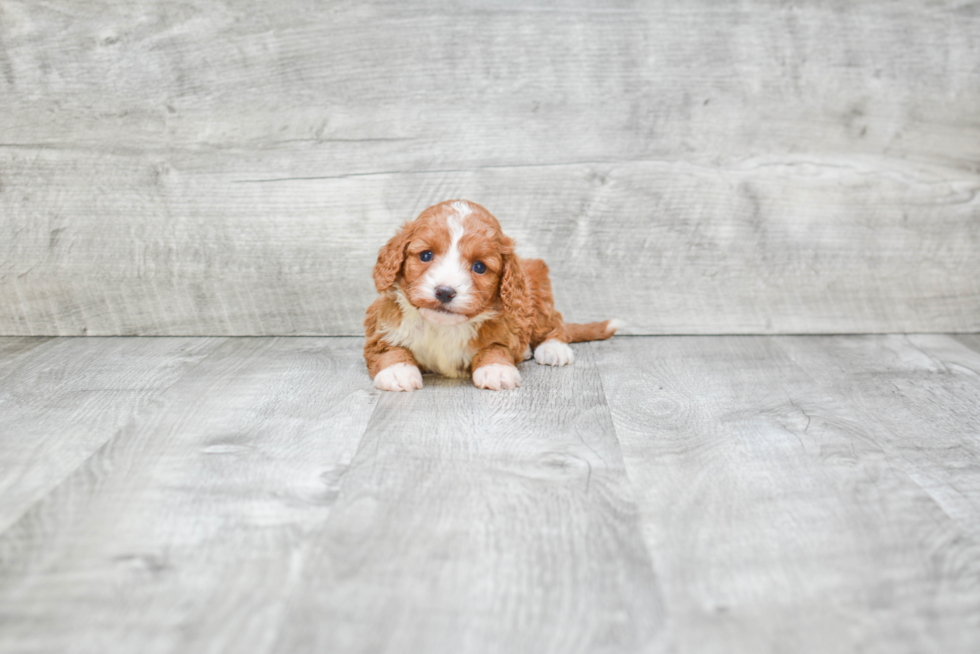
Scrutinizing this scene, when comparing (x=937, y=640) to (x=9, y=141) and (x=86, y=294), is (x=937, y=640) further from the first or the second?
(x=9, y=141)

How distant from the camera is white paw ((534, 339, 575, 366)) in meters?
2.55

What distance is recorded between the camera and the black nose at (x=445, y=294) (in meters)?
2.11

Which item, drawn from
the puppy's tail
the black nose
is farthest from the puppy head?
the puppy's tail

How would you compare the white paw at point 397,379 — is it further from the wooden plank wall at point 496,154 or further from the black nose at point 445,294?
the wooden plank wall at point 496,154

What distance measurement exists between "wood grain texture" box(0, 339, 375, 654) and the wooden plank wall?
0.86 metres

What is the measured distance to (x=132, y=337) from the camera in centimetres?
292

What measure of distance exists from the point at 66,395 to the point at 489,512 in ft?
4.35

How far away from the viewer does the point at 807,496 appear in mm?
1607

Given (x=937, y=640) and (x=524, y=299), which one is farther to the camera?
(x=524, y=299)

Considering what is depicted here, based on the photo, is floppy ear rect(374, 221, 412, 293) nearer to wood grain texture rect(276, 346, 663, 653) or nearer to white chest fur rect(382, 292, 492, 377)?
white chest fur rect(382, 292, 492, 377)

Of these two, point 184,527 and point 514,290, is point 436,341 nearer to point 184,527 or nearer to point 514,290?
point 514,290

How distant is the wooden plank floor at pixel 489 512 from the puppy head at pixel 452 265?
0.83 feet

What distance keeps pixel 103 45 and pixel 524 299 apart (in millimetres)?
1718

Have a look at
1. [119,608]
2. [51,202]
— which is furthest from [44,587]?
[51,202]
